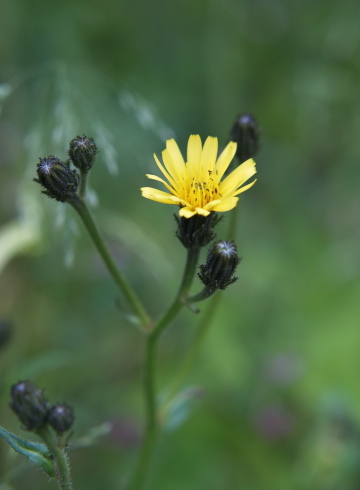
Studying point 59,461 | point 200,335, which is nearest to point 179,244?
point 200,335

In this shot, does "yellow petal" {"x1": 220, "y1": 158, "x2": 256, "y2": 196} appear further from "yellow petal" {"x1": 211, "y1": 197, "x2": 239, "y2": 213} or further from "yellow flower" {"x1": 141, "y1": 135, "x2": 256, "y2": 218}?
"yellow petal" {"x1": 211, "y1": 197, "x2": 239, "y2": 213}

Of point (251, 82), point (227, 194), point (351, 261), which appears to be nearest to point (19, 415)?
point (227, 194)

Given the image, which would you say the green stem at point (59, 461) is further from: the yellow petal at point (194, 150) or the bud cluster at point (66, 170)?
the yellow petal at point (194, 150)

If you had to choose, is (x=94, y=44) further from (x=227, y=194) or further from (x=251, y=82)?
(x=227, y=194)

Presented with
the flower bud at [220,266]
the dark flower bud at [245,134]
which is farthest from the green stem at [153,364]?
the dark flower bud at [245,134]

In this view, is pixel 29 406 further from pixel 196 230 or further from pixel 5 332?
pixel 196 230

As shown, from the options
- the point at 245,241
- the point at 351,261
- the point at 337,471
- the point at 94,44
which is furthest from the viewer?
the point at 94,44
